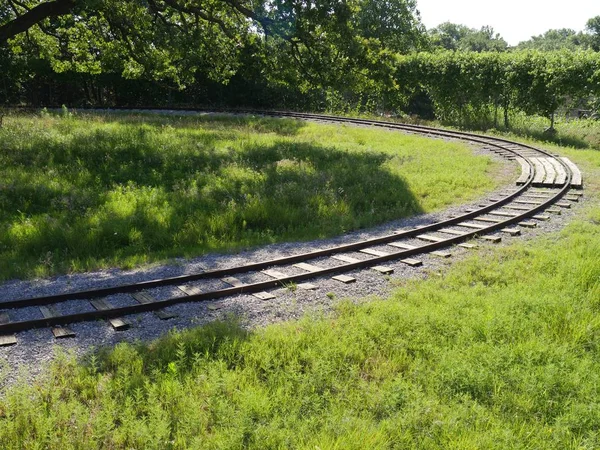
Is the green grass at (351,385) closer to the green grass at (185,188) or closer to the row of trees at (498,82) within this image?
the green grass at (185,188)

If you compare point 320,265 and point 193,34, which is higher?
point 193,34

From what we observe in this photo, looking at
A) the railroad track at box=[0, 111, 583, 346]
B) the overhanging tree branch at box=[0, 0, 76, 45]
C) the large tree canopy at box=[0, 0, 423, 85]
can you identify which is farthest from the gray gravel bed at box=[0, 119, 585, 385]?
the overhanging tree branch at box=[0, 0, 76, 45]

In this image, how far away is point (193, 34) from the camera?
61.8 feet

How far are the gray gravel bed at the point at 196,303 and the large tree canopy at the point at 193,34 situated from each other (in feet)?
33.8

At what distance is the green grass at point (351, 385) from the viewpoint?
3.90 metres

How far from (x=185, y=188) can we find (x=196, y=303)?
674 centimetres

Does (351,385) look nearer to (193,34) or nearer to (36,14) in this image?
(36,14)

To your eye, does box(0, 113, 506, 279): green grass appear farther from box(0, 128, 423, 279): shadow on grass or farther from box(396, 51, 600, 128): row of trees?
box(396, 51, 600, 128): row of trees

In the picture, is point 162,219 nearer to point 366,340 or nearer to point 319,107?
point 366,340

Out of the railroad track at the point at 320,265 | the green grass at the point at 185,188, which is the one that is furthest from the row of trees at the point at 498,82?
the railroad track at the point at 320,265

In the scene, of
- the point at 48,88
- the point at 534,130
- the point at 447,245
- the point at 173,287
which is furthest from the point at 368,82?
the point at 48,88

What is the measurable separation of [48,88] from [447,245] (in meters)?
31.6

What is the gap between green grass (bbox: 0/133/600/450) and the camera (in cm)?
390

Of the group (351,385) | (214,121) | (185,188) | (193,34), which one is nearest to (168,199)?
(185,188)
